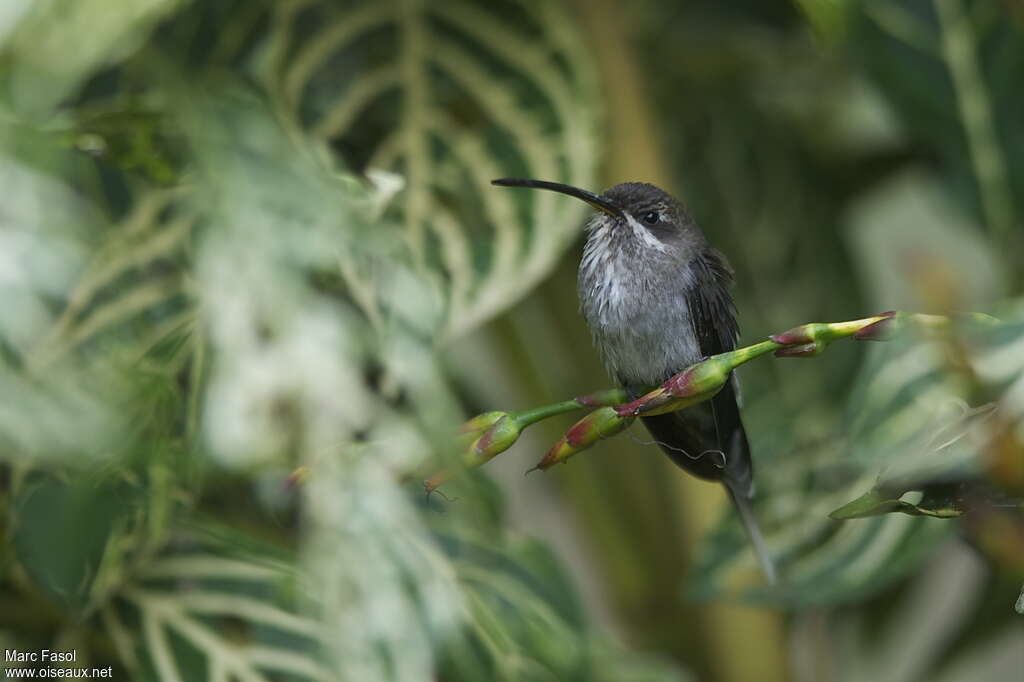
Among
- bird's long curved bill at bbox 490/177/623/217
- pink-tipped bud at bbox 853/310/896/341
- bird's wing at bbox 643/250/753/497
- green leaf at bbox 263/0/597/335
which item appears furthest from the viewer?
green leaf at bbox 263/0/597/335

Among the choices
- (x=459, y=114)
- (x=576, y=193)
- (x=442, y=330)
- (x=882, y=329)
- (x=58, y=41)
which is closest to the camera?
(x=882, y=329)

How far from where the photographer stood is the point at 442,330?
801 mm

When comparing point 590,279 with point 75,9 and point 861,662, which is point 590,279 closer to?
point 75,9

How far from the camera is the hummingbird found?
24.1 inches

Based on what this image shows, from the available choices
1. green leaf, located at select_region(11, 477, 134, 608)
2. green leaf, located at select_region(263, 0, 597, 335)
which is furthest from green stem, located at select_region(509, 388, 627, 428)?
green leaf, located at select_region(263, 0, 597, 335)

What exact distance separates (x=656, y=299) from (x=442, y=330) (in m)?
0.22

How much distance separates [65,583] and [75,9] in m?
0.33

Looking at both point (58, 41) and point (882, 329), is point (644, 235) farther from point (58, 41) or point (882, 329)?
point (58, 41)

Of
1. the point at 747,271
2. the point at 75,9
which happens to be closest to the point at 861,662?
the point at 747,271

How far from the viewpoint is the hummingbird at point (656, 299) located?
24.1 inches

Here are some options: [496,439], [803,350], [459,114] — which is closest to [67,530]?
[496,439]

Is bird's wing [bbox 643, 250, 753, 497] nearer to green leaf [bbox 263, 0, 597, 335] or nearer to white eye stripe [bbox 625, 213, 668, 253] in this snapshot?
white eye stripe [bbox 625, 213, 668, 253]

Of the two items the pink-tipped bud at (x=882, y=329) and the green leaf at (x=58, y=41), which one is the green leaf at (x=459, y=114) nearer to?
the green leaf at (x=58, y=41)

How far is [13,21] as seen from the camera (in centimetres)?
63
